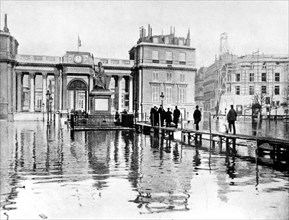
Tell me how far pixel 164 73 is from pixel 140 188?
1972 inches

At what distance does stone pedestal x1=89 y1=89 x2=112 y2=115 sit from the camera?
89.6 feet

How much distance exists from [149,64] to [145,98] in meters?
4.89

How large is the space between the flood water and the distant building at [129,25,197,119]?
44.5 metres

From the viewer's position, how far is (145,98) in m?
55.0

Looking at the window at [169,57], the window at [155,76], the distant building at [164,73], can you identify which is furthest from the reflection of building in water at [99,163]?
the window at [169,57]

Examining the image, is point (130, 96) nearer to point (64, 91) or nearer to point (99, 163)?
point (64, 91)

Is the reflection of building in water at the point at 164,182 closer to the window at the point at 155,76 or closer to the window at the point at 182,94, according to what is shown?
the window at the point at 155,76

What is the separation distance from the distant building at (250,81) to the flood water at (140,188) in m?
49.3

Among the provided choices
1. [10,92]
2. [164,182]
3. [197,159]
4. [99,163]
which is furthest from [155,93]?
[164,182]

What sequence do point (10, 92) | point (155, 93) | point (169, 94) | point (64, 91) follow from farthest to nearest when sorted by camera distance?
1. point (169, 94)
2. point (155, 93)
3. point (64, 91)
4. point (10, 92)

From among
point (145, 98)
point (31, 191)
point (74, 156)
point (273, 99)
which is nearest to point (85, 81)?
point (145, 98)

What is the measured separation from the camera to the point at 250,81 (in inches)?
2468

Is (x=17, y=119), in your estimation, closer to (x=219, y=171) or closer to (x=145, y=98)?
(x=145, y=98)

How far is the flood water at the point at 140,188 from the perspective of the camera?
5.26 metres
